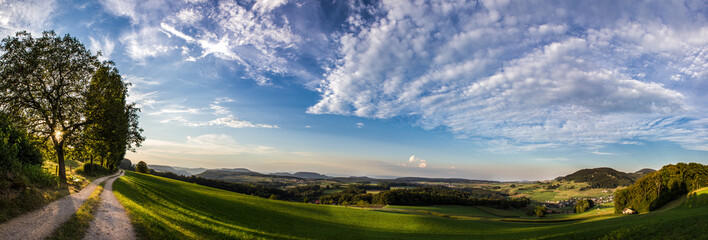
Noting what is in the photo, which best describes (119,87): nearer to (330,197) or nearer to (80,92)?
(80,92)

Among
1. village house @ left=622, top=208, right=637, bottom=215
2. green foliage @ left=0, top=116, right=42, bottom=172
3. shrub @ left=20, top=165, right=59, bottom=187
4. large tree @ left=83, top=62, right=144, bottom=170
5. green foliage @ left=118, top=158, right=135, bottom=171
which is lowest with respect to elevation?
A: village house @ left=622, top=208, right=637, bottom=215

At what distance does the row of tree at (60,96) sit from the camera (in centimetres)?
2597

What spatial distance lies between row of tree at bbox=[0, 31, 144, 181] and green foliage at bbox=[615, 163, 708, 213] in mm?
98500

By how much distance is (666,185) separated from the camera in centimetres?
5744

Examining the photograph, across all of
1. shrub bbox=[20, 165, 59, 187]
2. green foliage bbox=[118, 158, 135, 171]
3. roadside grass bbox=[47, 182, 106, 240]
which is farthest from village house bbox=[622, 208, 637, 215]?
green foliage bbox=[118, 158, 135, 171]

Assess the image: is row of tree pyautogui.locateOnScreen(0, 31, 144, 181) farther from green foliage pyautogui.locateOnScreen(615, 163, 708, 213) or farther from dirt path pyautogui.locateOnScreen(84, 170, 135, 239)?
green foliage pyautogui.locateOnScreen(615, 163, 708, 213)

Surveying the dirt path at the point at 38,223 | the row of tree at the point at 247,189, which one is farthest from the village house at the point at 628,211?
the row of tree at the point at 247,189

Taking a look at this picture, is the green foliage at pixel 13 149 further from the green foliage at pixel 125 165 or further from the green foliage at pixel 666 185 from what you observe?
the green foliage at pixel 125 165

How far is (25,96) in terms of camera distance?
26.7 metres

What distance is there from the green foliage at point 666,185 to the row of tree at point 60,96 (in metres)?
98.5

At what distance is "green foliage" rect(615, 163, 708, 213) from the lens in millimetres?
53191

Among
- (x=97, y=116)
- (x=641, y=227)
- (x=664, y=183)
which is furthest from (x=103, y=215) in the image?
(x=664, y=183)

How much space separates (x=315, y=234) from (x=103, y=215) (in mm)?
17161

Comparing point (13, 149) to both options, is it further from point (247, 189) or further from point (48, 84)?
point (247, 189)
